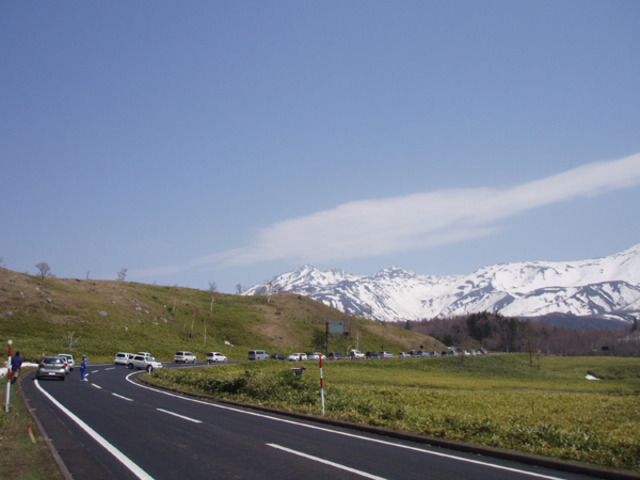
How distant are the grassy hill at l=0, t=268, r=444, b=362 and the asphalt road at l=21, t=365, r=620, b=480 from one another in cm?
4583

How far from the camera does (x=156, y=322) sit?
102250mm

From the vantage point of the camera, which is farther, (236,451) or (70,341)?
(70,341)

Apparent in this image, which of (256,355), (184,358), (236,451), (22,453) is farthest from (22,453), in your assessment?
(256,355)

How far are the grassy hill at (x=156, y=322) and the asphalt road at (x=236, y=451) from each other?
4583 centimetres

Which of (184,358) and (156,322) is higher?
(156,322)

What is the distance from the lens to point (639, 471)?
9883 millimetres

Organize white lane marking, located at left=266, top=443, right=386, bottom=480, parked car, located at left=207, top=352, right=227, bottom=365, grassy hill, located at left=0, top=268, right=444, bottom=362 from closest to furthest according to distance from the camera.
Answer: white lane marking, located at left=266, top=443, right=386, bottom=480 < parked car, located at left=207, top=352, right=227, bottom=365 < grassy hill, located at left=0, top=268, right=444, bottom=362

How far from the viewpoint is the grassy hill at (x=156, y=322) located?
76750 millimetres

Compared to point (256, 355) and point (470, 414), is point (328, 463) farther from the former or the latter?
point (256, 355)

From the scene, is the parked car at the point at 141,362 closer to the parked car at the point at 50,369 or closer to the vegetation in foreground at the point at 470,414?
the parked car at the point at 50,369

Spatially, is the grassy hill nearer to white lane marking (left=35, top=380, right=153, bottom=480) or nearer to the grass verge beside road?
white lane marking (left=35, top=380, right=153, bottom=480)

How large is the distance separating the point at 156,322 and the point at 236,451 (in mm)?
95849

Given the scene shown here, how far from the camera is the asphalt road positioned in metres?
9.85

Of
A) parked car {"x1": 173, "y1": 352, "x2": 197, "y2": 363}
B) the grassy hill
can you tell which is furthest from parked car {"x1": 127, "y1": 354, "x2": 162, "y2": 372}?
parked car {"x1": 173, "y1": 352, "x2": 197, "y2": 363}
